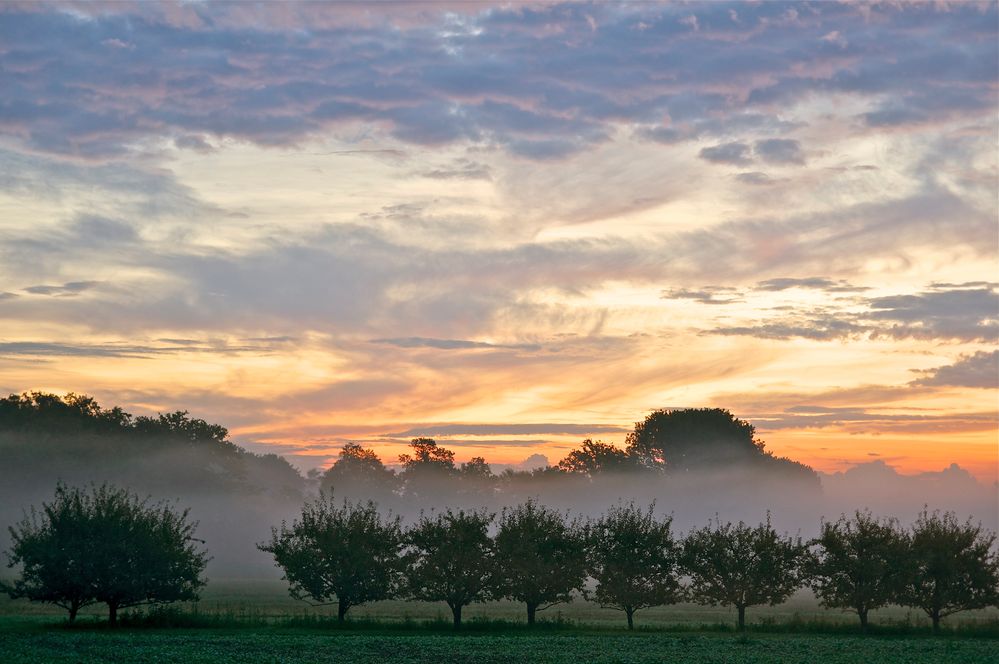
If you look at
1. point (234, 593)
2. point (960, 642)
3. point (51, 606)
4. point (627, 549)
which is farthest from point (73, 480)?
point (960, 642)

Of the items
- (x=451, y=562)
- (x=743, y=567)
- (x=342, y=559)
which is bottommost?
(x=743, y=567)

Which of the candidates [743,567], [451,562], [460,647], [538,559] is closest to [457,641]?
[460,647]

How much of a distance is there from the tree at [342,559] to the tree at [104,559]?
6.07 metres

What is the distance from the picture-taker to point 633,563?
72.1m

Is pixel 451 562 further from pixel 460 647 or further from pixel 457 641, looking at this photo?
pixel 460 647

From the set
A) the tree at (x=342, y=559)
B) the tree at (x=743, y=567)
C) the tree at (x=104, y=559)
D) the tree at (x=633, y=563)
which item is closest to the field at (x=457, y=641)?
the tree at (x=104, y=559)

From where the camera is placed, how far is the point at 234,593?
108m

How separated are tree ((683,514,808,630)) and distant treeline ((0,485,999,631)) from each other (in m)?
0.08

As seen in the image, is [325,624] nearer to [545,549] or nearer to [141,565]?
[141,565]

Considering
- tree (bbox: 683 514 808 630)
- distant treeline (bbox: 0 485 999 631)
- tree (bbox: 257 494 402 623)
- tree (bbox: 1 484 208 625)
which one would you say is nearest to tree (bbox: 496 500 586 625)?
distant treeline (bbox: 0 485 999 631)

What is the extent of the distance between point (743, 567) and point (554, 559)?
1223cm

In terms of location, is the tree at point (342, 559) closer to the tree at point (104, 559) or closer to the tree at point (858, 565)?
the tree at point (104, 559)

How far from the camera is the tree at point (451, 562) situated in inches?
2717

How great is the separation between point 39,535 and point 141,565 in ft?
21.9
